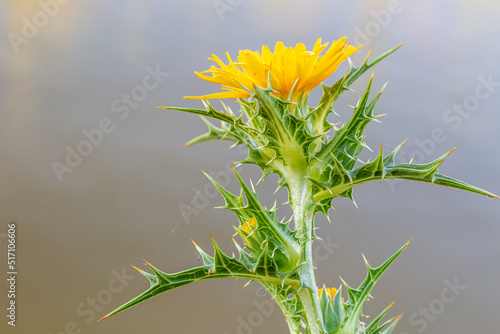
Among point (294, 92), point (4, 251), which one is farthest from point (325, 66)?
point (4, 251)

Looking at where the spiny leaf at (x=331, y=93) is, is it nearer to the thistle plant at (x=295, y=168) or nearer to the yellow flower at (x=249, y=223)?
the thistle plant at (x=295, y=168)
